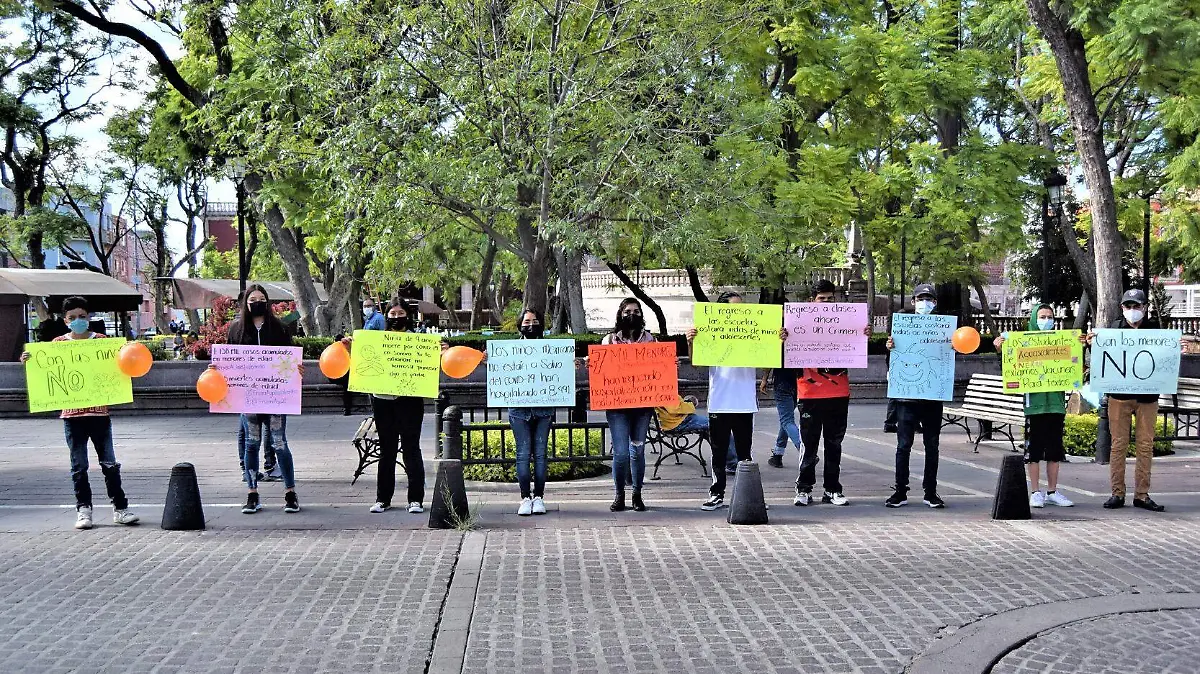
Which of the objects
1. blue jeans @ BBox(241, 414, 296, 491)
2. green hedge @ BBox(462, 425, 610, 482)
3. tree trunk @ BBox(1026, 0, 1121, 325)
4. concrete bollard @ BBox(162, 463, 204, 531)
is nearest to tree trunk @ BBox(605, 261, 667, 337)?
tree trunk @ BBox(1026, 0, 1121, 325)

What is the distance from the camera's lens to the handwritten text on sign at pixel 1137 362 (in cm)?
932

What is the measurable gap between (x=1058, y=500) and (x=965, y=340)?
1676 millimetres

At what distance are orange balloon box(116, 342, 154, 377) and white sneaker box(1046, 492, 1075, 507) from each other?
797cm

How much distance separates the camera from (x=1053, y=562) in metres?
7.50

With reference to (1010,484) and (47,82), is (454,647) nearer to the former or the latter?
(1010,484)

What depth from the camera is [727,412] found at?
31.2 ft

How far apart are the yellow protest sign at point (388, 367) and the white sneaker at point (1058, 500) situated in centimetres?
561

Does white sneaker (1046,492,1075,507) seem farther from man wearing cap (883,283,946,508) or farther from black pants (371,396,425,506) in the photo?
black pants (371,396,425,506)

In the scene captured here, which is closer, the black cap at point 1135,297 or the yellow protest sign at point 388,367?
the yellow protest sign at point 388,367

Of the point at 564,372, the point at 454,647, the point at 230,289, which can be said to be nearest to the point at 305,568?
the point at 454,647

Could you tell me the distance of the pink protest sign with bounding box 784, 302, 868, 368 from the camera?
9555 millimetres

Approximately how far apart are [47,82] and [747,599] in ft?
108

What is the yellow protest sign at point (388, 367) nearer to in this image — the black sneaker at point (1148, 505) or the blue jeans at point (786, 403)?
the blue jeans at point (786, 403)

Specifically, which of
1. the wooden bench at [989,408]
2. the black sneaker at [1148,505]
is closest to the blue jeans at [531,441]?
the black sneaker at [1148,505]
